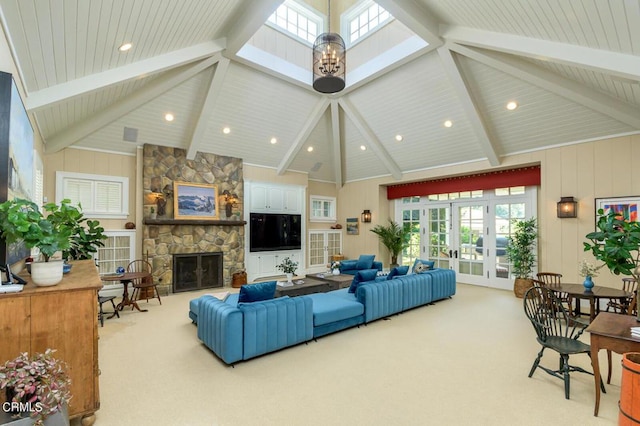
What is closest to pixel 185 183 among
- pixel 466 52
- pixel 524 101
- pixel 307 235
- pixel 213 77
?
pixel 213 77

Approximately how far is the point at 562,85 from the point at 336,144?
517cm

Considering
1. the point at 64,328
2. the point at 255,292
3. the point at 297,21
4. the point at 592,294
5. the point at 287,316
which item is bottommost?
the point at 287,316

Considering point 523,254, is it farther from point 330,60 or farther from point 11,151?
point 11,151

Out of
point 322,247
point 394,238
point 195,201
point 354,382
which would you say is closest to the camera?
point 354,382

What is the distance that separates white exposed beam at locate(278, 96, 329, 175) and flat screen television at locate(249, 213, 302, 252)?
4.68ft

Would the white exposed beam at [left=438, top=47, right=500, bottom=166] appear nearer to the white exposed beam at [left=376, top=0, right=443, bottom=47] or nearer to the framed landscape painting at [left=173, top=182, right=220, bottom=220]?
the white exposed beam at [left=376, top=0, right=443, bottom=47]

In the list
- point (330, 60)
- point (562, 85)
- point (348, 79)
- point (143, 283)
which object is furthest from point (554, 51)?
point (143, 283)

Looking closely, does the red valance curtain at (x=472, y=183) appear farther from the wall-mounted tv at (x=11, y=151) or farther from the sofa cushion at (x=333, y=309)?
the wall-mounted tv at (x=11, y=151)

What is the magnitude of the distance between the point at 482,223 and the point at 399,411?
644 centimetres

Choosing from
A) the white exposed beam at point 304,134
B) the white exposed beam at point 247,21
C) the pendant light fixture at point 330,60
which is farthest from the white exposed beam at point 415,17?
the white exposed beam at point 304,134

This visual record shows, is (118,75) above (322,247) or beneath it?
above

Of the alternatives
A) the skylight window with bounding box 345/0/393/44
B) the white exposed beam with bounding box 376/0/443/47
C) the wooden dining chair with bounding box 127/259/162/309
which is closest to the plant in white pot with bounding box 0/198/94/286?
the wooden dining chair with bounding box 127/259/162/309

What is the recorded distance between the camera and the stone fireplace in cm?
683

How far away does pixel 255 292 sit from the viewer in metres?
3.84
